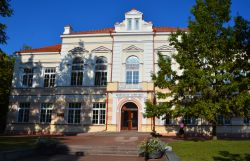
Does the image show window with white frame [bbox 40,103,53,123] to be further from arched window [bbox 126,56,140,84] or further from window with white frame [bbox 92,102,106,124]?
arched window [bbox 126,56,140,84]

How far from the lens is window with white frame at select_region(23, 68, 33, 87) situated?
35.3 meters

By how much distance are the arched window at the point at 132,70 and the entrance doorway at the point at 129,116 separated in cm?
249

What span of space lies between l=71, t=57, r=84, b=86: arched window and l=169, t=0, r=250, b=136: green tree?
13.2 metres

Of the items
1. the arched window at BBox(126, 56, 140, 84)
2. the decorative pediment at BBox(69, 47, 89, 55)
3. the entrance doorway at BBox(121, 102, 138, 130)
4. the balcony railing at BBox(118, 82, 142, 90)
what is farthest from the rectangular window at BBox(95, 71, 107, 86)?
the entrance doorway at BBox(121, 102, 138, 130)

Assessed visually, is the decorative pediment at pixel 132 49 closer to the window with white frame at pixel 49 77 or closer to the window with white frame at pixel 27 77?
the window with white frame at pixel 49 77

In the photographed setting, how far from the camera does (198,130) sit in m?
30.3

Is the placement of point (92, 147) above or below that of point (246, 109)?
below

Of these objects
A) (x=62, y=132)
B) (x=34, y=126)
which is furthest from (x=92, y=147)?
(x=34, y=126)

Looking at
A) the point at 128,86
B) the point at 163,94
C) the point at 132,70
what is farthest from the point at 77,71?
the point at 163,94

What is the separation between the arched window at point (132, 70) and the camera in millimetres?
31719

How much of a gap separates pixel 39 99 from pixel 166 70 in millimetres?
17466

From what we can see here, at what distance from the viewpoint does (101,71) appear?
108 feet

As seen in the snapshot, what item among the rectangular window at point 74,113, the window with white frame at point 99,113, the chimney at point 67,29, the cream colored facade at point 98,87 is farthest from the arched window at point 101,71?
the chimney at point 67,29

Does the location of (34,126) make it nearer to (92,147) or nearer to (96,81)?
(96,81)
